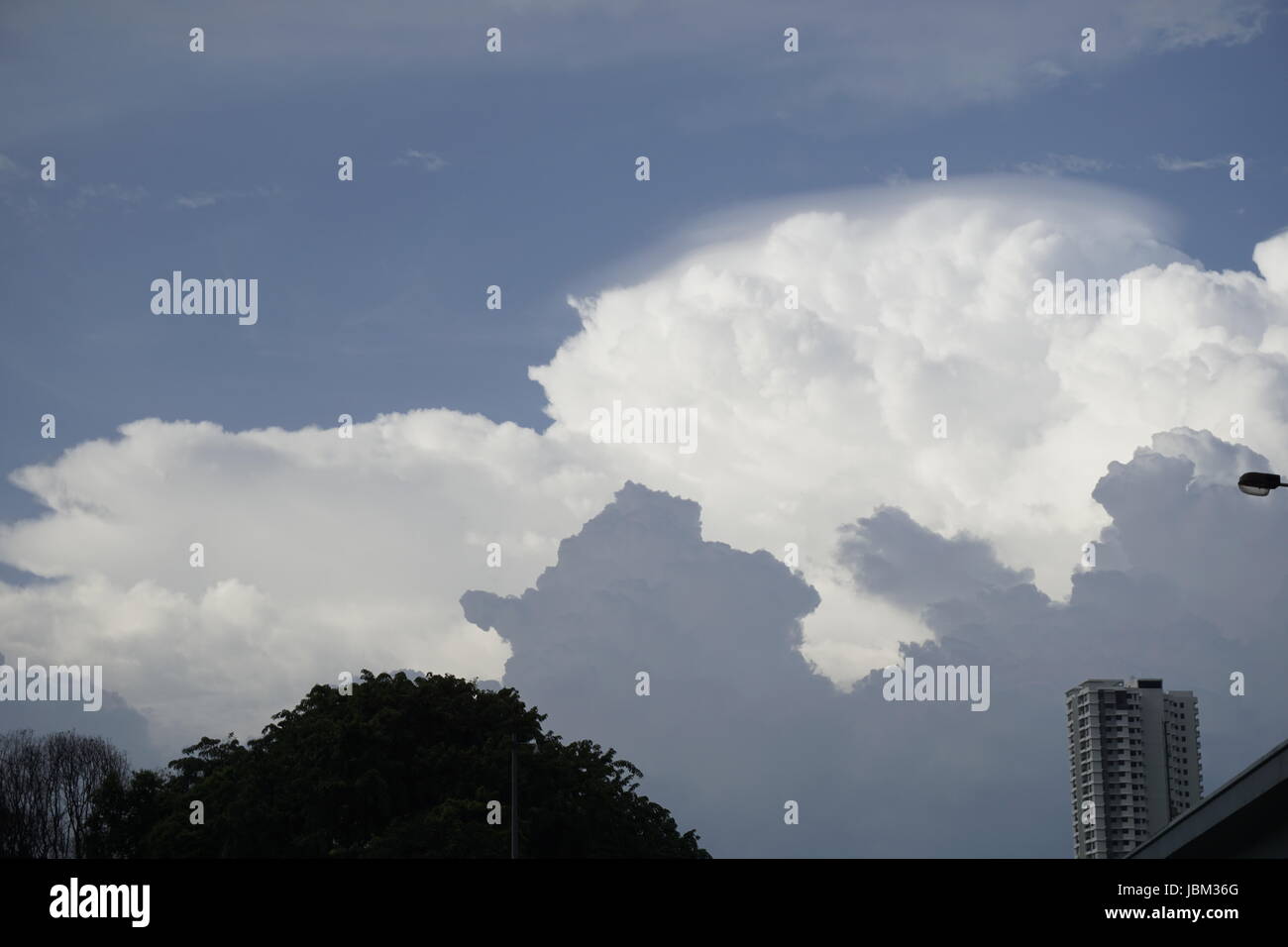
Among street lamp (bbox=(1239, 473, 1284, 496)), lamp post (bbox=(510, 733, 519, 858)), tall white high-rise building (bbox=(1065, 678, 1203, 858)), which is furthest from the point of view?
tall white high-rise building (bbox=(1065, 678, 1203, 858))

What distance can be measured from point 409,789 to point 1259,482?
1403 inches

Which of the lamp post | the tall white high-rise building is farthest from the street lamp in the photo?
the tall white high-rise building

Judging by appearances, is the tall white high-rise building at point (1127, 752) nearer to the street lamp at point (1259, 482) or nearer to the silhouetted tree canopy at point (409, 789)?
the silhouetted tree canopy at point (409, 789)

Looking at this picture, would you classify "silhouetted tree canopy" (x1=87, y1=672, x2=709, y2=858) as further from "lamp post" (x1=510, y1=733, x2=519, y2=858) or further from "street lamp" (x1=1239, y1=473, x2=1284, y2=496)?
"street lamp" (x1=1239, y1=473, x2=1284, y2=496)

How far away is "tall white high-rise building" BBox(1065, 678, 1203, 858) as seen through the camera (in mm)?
76500

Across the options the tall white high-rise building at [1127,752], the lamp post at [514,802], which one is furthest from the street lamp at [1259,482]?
the tall white high-rise building at [1127,752]

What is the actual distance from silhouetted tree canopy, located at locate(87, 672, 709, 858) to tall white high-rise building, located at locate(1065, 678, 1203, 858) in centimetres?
3257

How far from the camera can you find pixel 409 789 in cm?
5022

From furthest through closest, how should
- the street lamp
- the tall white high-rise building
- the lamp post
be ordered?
the tall white high-rise building < the lamp post < the street lamp

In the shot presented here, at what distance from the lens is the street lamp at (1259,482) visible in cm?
2219

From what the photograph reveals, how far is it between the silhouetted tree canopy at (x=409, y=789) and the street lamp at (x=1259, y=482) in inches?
1166
